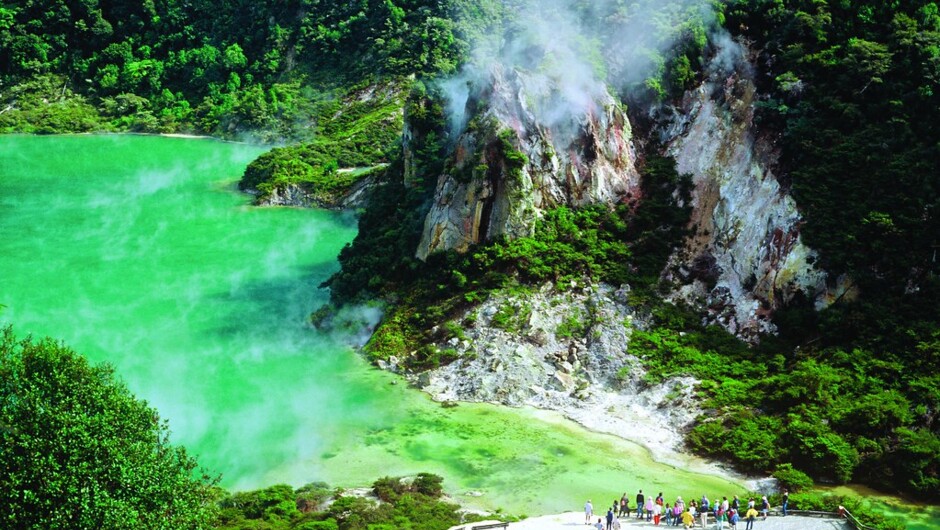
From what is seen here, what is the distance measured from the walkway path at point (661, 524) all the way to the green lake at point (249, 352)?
8.55 ft

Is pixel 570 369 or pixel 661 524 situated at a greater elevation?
pixel 570 369

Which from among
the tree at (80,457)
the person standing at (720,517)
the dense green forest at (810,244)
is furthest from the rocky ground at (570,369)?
the tree at (80,457)

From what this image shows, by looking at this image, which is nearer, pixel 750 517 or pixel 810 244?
pixel 750 517

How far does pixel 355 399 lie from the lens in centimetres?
5419

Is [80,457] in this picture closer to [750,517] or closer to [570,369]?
[750,517]

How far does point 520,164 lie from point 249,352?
22.1 meters

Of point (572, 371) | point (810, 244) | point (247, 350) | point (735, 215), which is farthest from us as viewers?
point (247, 350)

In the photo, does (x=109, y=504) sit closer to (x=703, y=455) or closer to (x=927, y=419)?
(x=703, y=455)

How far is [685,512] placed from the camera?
38844 mm

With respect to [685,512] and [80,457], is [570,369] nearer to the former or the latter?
[685,512]

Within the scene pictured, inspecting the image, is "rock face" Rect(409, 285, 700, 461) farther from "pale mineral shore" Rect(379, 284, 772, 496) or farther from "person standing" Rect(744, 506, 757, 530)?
"person standing" Rect(744, 506, 757, 530)

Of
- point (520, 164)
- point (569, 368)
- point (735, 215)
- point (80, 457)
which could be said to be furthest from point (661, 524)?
point (520, 164)

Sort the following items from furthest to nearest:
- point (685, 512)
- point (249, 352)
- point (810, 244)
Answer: point (249, 352)
point (810, 244)
point (685, 512)

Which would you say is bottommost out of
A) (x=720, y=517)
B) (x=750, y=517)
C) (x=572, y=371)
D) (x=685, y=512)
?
(x=685, y=512)
